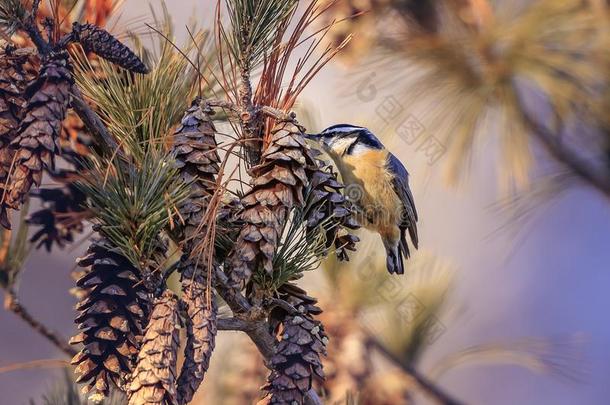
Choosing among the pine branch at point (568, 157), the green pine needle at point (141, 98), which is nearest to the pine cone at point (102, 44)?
the green pine needle at point (141, 98)

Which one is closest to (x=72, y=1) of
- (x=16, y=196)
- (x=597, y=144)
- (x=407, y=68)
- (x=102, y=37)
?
(x=102, y=37)

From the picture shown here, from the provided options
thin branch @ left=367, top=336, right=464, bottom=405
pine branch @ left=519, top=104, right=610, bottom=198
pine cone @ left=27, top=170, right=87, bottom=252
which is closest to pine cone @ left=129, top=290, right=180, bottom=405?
pine cone @ left=27, top=170, right=87, bottom=252

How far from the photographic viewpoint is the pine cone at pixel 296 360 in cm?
56

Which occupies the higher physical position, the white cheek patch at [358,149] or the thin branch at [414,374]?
the white cheek patch at [358,149]

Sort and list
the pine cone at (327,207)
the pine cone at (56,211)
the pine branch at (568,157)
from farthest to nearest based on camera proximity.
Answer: the pine branch at (568,157), the pine cone at (56,211), the pine cone at (327,207)

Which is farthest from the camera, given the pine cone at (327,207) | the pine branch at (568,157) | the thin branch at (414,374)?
the pine branch at (568,157)

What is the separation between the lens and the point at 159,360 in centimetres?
49

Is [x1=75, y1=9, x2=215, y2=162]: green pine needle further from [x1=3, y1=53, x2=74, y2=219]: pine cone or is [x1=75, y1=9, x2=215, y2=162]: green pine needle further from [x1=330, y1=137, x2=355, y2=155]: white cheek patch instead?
[x1=330, y1=137, x2=355, y2=155]: white cheek patch

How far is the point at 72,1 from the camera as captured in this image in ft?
2.41

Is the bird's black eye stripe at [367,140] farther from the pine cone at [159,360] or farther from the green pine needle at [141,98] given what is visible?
the pine cone at [159,360]

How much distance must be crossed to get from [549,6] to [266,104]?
82 cm

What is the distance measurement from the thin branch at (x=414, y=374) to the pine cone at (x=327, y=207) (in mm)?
746

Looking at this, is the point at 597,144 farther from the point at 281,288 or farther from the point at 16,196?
the point at 16,196

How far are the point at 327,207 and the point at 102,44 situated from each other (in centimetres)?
18
